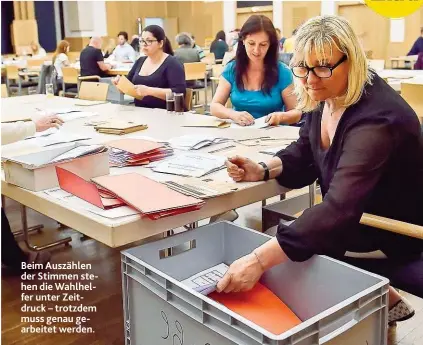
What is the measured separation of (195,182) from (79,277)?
1.12 metres

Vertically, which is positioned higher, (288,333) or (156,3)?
(156,3)

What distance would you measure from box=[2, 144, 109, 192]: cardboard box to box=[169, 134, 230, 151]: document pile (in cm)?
50

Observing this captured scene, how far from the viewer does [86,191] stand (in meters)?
1.54

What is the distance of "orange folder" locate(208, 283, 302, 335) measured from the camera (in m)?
1.32

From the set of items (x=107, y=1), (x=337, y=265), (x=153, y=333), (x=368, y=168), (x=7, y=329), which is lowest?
(x=7, y=329)

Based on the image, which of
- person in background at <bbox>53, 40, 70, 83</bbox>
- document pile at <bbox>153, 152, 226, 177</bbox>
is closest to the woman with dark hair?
document pile at <bbox>153, 152, 226, 177</bbox>

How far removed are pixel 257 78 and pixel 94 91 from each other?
1620 millimetres

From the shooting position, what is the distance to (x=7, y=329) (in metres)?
2.27

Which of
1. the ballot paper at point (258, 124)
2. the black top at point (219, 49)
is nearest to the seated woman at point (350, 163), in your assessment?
the ballot paper at point (258, 124)

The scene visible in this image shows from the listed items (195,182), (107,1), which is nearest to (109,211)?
(195,182)

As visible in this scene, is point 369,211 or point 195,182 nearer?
A: point 369,211

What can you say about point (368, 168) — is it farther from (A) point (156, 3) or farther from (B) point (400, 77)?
(A) point (156, 3)

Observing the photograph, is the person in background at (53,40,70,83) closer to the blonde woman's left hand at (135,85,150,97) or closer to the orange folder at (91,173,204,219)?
the blonde woman's left hand at (135,85,150,97)

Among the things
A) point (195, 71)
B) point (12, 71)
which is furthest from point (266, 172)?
point (12, 71)
